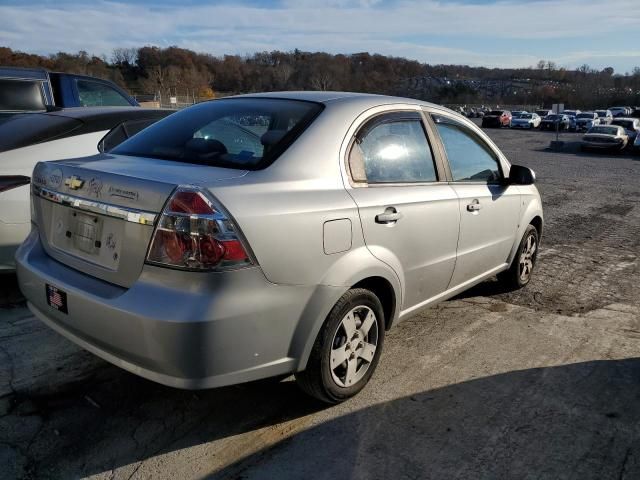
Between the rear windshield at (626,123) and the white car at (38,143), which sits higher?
the white car at (38,143)

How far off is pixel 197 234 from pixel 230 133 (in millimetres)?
1065

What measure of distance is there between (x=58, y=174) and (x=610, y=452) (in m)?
3.03

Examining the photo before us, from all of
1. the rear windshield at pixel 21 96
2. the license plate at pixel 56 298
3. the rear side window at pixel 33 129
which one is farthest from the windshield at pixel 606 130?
the license plate at pixel 56 298

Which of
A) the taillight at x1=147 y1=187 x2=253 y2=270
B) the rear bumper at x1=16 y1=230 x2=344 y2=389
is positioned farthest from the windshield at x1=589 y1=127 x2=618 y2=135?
the taillight at x1=147 y1=187 x2=253 y2=270

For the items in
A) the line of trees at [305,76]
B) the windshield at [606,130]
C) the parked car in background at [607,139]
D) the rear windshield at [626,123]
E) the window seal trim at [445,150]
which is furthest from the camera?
the line of trees at [305,76]

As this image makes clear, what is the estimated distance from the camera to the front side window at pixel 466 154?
3.81 meters

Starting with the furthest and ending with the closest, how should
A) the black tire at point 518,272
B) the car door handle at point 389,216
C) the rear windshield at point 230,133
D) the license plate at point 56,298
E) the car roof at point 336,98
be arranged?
the black tire at point 518,272 < the car roof at point 336,98 < the car door handle at point 389,216 < the rear windshield at point 230,133 < the license plate at point 56,298

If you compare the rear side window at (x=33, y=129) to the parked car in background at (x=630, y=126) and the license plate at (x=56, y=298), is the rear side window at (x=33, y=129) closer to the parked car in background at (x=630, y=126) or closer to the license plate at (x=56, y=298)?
the license plate at (x=56, y=298)

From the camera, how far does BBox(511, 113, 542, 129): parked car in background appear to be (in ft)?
151

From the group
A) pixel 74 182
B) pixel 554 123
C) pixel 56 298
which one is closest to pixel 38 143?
pixel 74 182

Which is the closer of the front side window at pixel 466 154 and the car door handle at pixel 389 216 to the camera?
the car door handle at pixel 389 216

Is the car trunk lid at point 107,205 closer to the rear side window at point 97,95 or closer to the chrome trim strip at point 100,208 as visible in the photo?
the chrome trim strip at point 100,208

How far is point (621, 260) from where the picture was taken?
6246 millimetres

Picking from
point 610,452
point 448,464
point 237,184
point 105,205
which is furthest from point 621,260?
point 105,205
